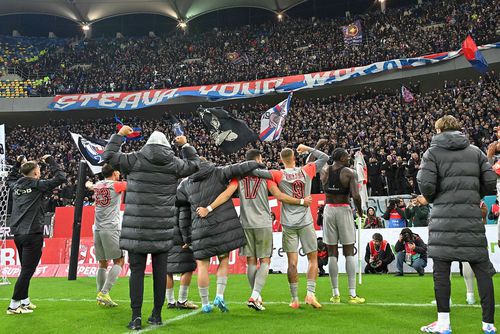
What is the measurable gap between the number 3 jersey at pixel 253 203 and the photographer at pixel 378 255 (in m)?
6.28

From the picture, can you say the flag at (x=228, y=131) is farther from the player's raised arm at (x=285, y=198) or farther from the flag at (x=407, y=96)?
the flag at (x=407, y=96)

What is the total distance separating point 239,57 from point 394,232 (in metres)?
28.1

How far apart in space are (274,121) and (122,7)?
34.8 meters

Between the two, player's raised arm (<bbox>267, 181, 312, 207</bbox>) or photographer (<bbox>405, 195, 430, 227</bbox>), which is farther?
photographer (<bbox>405, 195, 430, 227</bbox>)

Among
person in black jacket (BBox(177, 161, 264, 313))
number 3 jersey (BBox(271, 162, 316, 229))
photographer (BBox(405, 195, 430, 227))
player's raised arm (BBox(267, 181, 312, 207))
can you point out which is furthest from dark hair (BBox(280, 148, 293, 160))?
photographer (BBox(405, 195, 430, 227))

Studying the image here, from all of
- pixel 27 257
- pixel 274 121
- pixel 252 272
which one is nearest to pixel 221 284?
pixel 252 272

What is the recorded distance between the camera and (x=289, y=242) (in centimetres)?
676

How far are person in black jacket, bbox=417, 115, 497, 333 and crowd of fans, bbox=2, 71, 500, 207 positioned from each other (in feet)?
43.9

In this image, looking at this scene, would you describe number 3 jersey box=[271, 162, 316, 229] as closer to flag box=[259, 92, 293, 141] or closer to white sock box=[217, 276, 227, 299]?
white sock box=[217, 276, 227, 299]

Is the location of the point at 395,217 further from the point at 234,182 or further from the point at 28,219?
the point at 28,219


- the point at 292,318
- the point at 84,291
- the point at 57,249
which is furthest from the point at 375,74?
the point at 292,318

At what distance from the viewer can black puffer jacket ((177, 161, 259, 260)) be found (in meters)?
6.27

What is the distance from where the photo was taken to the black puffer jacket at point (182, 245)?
6.75m

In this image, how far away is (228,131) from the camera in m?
10.1
